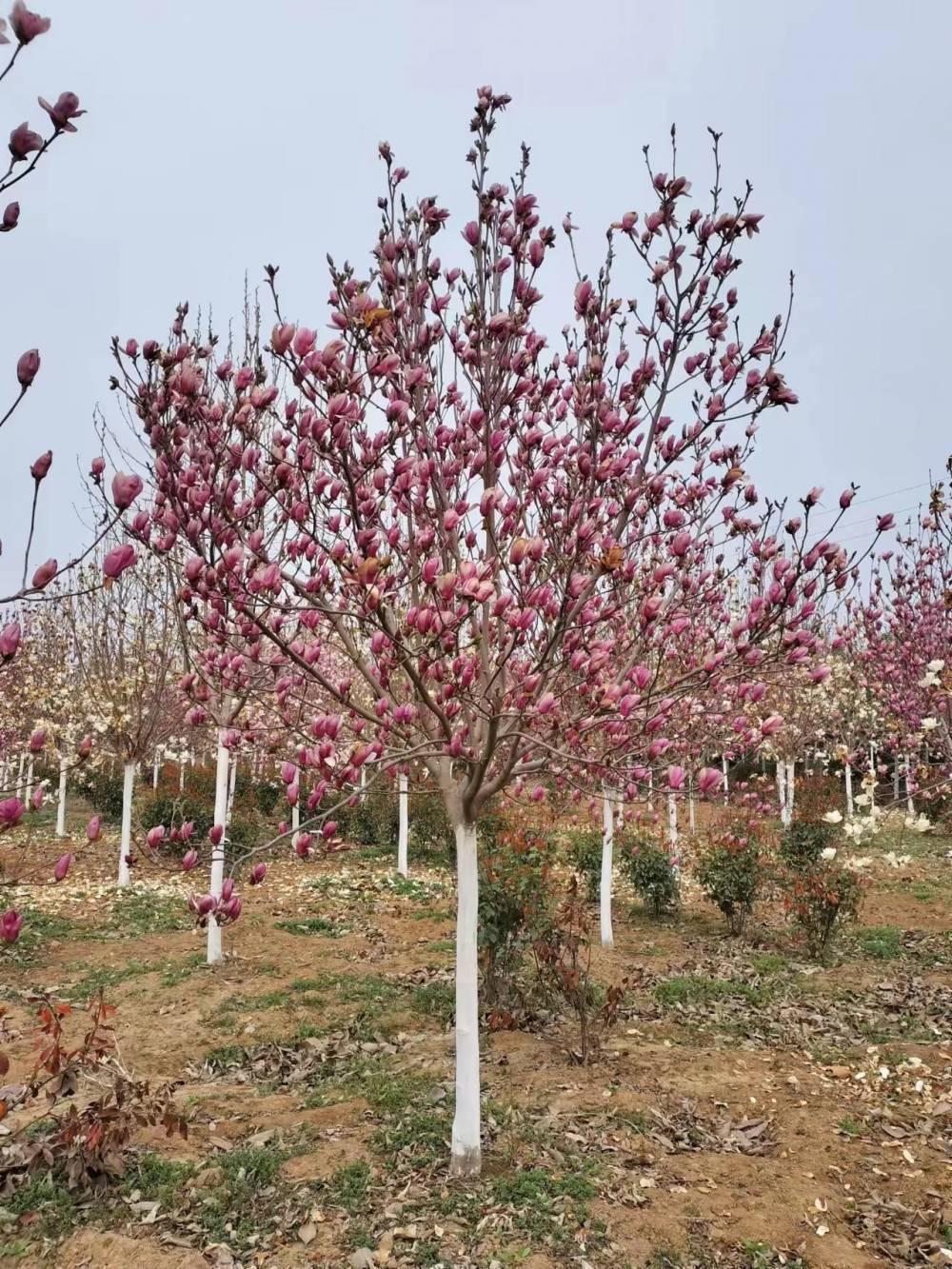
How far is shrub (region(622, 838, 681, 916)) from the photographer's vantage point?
10.6 meters

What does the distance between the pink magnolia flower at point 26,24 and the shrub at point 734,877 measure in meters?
9.36

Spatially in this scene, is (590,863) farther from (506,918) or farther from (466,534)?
(466,534)

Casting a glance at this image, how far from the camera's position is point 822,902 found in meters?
8.56

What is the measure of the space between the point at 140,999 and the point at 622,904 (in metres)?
7.05

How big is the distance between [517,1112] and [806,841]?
368 inches

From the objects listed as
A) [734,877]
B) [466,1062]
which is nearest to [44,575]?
[466,1062]

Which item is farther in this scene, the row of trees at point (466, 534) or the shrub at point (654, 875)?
the shrub at point (654, 875)

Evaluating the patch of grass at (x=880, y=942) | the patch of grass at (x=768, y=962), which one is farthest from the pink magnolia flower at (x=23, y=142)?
the patch of grass at (x=880, y=942)

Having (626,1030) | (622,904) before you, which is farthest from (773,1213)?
(622,904)

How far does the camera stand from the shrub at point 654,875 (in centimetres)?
1062

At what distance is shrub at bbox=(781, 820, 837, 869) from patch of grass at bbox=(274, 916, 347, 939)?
7.09 meters

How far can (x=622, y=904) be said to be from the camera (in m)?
11.8

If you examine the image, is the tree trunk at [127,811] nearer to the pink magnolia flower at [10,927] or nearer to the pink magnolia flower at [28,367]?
the pink magnolia flower at [10,927]

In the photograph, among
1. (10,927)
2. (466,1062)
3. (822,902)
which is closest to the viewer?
(10,927)
